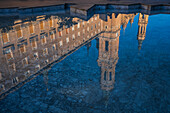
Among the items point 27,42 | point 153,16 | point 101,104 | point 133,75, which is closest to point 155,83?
point 133,75

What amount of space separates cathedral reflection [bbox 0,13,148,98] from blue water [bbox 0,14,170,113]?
544mm

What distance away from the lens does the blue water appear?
9164 millimetres

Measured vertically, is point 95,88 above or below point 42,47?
below

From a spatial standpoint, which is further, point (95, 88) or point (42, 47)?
point (42, 47)

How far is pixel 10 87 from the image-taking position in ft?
35.1

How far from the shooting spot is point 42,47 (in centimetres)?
1675

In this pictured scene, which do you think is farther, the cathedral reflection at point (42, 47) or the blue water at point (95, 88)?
the cathedral reflection at point (42, 47)

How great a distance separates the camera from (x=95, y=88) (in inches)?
414

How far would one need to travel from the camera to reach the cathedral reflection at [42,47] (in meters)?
11.8

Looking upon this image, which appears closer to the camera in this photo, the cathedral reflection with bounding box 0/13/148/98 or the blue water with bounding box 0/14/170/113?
the blue water with bounding box 0/14/170/113

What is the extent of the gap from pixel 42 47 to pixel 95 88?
25.3 feet

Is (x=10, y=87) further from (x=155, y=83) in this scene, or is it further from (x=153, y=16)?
(x=153, y=16)

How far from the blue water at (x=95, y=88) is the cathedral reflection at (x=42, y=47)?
0.54 metres

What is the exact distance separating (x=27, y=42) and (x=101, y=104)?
11.1 m
